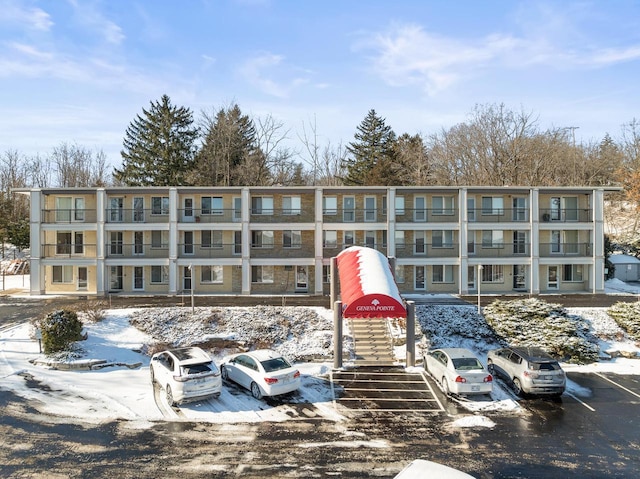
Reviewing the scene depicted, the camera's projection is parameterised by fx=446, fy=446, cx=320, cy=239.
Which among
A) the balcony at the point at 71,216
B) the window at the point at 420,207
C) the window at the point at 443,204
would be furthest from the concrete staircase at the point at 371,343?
the balcony at the point at 71,216

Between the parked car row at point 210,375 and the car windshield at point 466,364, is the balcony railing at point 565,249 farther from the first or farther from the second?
→ the parked car row at point 210,375

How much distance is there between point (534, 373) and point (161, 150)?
52206 millimetres

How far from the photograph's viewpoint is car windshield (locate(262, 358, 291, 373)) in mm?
16172

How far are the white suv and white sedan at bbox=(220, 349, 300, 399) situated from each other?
1.35 metres

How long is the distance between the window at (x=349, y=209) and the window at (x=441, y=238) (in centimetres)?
698

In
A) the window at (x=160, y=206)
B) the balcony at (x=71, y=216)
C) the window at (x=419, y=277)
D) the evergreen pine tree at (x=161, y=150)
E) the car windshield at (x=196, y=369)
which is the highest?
the evergreen pine tree at (x=161, y=150)

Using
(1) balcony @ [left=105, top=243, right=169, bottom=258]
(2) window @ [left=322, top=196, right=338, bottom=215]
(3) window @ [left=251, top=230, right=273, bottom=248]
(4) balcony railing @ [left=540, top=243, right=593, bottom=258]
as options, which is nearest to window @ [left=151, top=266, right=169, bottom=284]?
(1) balcony @ [left=105, top=243, right=169, bottom=258]

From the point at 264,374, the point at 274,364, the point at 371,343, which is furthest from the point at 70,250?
the point at 264,374

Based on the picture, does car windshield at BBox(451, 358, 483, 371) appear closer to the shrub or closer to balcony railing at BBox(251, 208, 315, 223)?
the shrub

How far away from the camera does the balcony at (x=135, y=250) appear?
37.3m

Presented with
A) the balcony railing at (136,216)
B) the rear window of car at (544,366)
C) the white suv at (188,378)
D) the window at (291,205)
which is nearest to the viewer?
the white suv at (188,378)

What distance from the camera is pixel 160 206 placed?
37.8 metres

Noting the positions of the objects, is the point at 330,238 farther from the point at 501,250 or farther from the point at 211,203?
the point at 501,250

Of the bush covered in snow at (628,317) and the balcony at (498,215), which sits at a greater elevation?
the balcony at (498,215)
